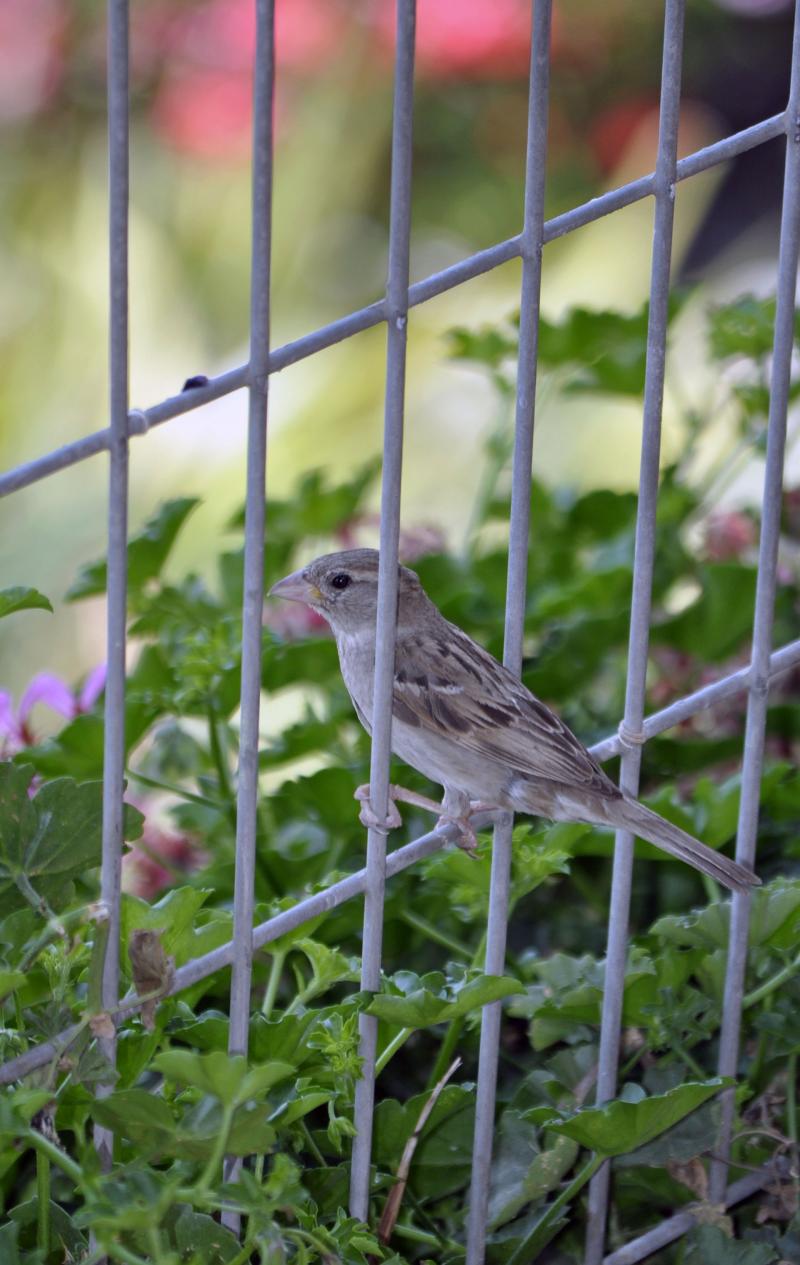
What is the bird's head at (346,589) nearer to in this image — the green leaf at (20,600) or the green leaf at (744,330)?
the green leaf at (20,600)

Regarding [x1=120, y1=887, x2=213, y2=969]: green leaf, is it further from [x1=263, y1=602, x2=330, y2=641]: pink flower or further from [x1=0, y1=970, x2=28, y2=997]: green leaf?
[x1=263, y1=602, x2=330, y2=641]: pink flower

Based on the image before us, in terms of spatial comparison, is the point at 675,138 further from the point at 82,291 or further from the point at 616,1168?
the point at 82,291

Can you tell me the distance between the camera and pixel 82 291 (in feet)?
13.0

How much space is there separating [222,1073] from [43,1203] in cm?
27

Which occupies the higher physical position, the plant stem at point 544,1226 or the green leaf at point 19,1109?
the green leaf at point 19,1109

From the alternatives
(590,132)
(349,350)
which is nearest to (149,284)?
(349,350)

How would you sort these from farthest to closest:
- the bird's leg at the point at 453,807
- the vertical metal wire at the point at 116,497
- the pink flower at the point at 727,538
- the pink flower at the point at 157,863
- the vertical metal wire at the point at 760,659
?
1. the pink flower at the point at 727,538
2. the pink flower at the point at 157,863
3. the vertical metal wire at the point at 760,659
4. the bird's leg at the point at 453,807
5. the vertical metal wire at the point at 116,497

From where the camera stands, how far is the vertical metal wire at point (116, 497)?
1.00 metres

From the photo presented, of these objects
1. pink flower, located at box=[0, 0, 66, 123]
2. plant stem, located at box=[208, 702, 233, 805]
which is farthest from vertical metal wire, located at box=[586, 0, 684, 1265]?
pink flower, located at box=[0, 0, 66, 123]

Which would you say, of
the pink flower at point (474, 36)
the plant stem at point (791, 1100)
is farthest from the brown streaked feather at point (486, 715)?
the pink flower at point (474, 36)

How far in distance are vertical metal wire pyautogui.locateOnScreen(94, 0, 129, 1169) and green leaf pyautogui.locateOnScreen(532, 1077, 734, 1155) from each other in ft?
1.28

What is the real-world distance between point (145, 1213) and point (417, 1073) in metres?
0.79

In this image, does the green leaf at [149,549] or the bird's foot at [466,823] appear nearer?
the bird's foot at [466,823]

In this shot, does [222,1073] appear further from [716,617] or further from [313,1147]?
[716,617]
